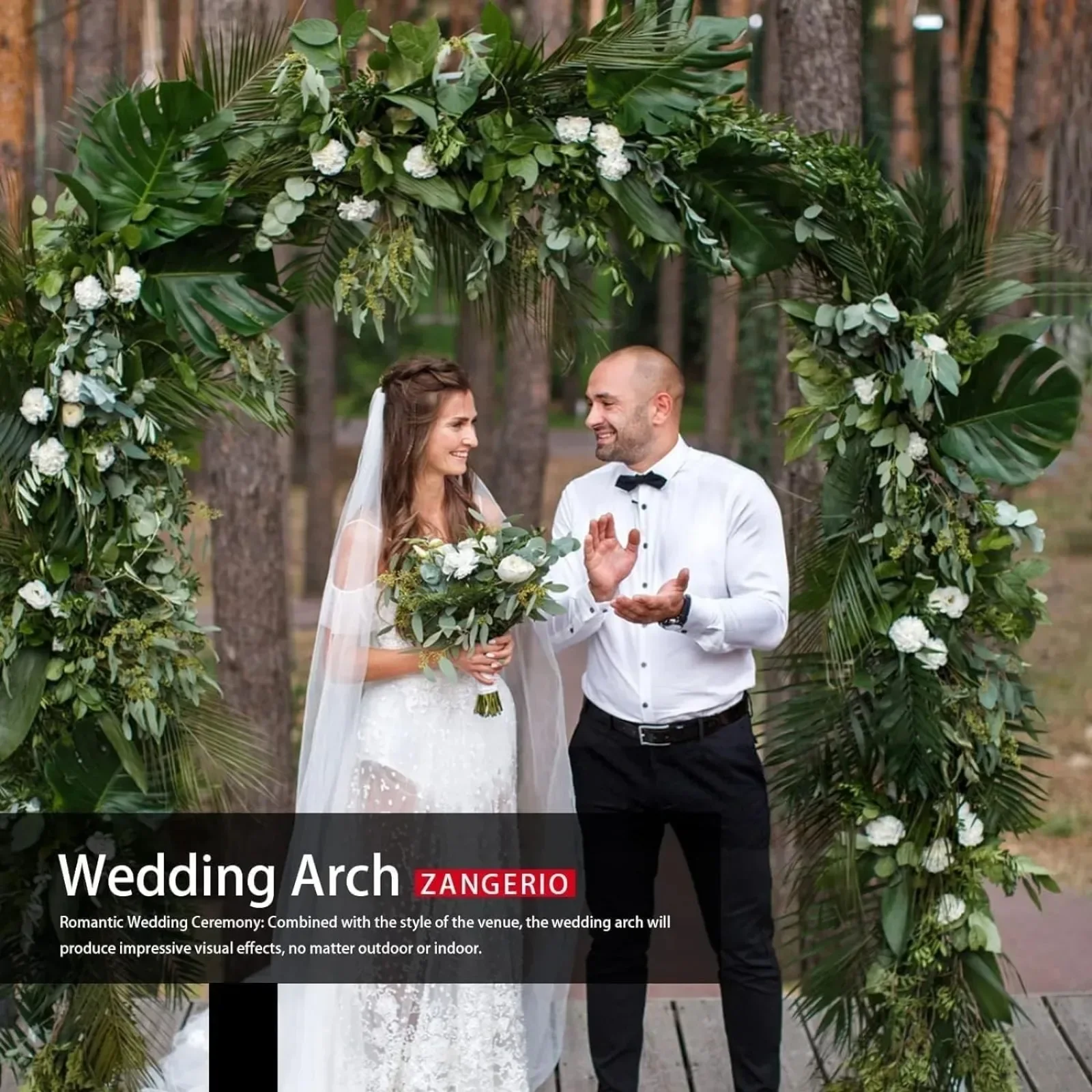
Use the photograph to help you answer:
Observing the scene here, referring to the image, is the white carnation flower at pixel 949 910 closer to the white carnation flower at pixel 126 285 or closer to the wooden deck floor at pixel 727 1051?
the wooden deck floor at pixel 727 1051

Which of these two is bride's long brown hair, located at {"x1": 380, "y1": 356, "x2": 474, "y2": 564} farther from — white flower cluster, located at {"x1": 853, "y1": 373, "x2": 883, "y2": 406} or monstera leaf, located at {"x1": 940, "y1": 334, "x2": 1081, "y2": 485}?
monstera leaf, located at {"x1": 940, "y1": 334, "x2": 1081, "y2": 485}

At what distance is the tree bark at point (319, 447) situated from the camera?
44.8 feet

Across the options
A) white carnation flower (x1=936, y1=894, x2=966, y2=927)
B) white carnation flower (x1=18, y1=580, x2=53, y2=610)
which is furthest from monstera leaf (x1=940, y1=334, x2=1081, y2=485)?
white carnation flower (x1=18, y1=580, x2=53, y2=610)

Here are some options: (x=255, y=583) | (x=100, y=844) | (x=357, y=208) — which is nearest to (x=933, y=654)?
(x=357, y=208)

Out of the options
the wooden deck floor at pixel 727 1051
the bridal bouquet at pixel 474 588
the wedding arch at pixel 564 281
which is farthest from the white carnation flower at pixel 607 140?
the wooden deck floor at pixel 727 1051

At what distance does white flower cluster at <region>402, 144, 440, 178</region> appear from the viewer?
3691 mm

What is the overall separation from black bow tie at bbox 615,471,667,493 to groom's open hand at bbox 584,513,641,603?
0.26 m

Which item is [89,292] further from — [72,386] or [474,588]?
[474,588]

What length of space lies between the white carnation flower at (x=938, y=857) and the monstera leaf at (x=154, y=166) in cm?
227

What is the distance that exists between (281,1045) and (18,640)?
1191 millimetres

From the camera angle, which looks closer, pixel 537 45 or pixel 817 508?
pixel 537 45

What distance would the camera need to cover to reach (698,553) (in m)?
3.98

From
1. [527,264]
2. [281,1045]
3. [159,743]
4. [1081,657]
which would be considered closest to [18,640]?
[159,743]

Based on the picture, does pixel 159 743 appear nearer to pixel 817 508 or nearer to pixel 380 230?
pixel 380 230
